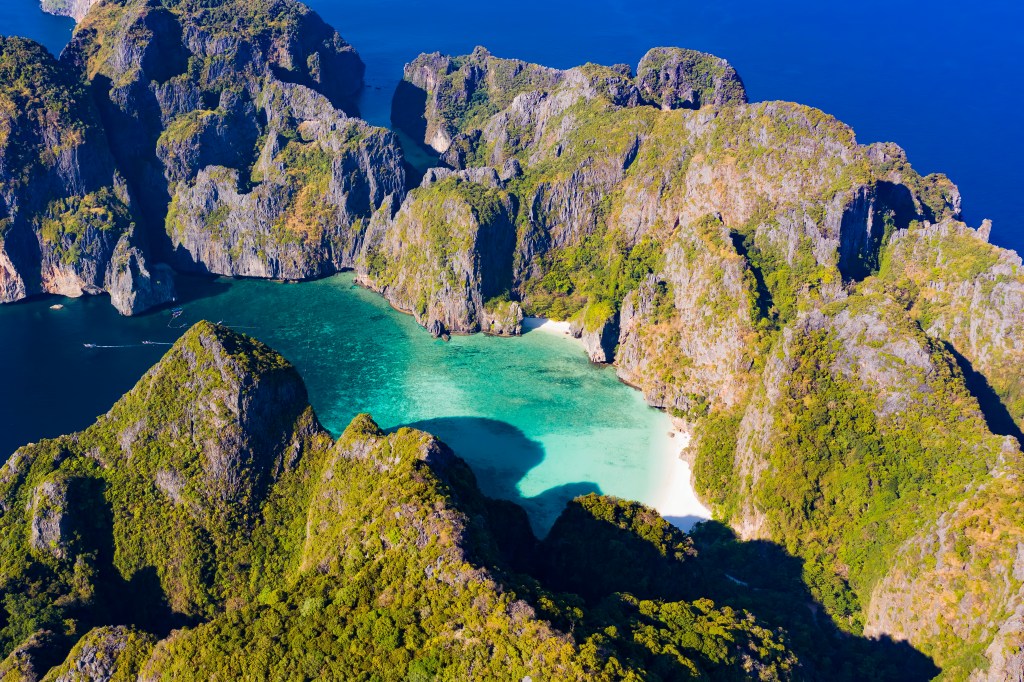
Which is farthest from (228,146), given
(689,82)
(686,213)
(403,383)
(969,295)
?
(969,295)

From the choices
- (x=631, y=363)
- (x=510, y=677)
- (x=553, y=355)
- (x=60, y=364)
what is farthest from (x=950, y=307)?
(x=60, y=364)

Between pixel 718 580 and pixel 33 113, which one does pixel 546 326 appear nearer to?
pixel 718 580

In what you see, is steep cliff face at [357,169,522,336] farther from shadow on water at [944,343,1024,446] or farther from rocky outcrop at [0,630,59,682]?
rocky outcrop at [0,630,59,682]

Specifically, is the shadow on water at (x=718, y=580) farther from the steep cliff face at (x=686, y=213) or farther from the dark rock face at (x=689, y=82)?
the dark rock face at (x=689, y=82)

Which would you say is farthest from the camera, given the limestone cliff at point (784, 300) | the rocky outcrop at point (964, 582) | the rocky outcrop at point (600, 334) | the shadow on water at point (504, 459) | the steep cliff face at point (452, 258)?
the steep cliff face at point (452, 258)

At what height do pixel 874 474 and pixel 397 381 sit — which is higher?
pixel 874 474

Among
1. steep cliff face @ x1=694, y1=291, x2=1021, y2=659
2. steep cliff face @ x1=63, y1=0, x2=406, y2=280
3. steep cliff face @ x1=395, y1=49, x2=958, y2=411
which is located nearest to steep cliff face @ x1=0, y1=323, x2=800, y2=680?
steep cliff face @ x1=694, y1=291, x2=1021, y2=659

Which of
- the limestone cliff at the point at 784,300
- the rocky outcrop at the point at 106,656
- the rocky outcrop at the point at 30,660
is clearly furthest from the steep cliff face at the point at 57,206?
the rocky outcrop at the point at 106,656
